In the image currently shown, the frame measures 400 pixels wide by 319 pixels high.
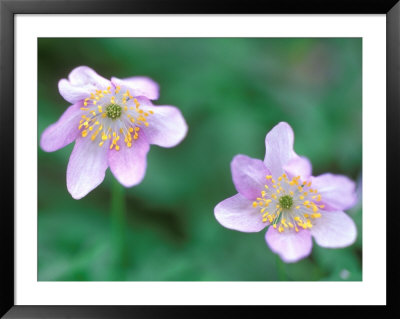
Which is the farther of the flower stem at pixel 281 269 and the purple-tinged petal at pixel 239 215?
the flower stem at pixel 281 269

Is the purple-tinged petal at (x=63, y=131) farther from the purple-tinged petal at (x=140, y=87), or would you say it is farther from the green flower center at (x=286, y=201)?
the green flower center at (x=286, y=201)

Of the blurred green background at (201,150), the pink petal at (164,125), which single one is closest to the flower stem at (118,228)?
the blurred green background at (201,150)

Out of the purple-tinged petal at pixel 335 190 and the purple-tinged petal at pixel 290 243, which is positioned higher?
the purple-tinged petal at pixel 335 190


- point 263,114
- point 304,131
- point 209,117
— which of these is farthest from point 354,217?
point 209,117

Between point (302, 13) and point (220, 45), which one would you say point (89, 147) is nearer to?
point (220, 45)

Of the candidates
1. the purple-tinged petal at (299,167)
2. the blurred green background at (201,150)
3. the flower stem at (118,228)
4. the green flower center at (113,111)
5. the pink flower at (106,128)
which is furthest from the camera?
the flower stem at (118,228)

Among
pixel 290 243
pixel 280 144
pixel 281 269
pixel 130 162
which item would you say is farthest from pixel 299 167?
pixel 130 162

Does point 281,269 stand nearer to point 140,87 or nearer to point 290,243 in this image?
point 290,243

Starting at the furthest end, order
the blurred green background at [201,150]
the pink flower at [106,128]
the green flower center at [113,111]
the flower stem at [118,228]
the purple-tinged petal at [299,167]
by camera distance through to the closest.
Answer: the flower stem at [118,228], the blurred green background at [201,150], the green flower center at [113,111], the pink flower at [106,128], the purple-tinged petal at [299,167]
